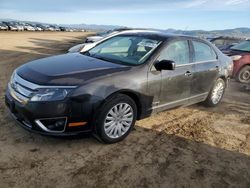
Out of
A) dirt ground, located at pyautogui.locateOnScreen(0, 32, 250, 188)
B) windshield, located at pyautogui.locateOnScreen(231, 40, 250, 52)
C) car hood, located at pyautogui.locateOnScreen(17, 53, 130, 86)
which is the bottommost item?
dirt ground, located at pyautogui.locateOnScreen(0, 32, 250, 188)

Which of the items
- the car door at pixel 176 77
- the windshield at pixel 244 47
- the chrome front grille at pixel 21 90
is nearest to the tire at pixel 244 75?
the windshield at pixel 244 47

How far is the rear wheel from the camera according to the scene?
10.1m

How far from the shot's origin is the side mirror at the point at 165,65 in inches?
176

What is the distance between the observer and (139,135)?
473 centimetres

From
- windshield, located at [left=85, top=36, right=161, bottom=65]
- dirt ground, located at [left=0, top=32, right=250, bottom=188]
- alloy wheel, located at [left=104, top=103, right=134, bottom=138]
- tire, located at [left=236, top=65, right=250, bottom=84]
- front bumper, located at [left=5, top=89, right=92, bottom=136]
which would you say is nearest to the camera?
dirt ground, located at [left=0, top=32, right=250, bottom=188]

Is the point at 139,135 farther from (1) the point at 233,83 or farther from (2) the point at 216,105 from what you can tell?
(1) the point at 233,83

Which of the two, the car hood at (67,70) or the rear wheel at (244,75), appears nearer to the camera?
the car hood at (67,70)

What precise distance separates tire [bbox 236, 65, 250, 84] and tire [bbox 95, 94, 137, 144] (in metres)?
7.03

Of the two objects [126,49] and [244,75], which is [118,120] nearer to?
[126,49]

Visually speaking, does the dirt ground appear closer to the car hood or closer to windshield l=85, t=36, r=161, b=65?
the car hood

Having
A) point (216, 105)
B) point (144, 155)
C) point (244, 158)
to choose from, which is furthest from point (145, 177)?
point (216, 105)

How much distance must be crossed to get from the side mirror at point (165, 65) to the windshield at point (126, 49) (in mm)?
234

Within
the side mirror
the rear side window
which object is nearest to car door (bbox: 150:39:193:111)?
the side mirror

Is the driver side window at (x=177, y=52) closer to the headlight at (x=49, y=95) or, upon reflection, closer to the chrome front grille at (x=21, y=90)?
the headlight at (x=49, y=95)
